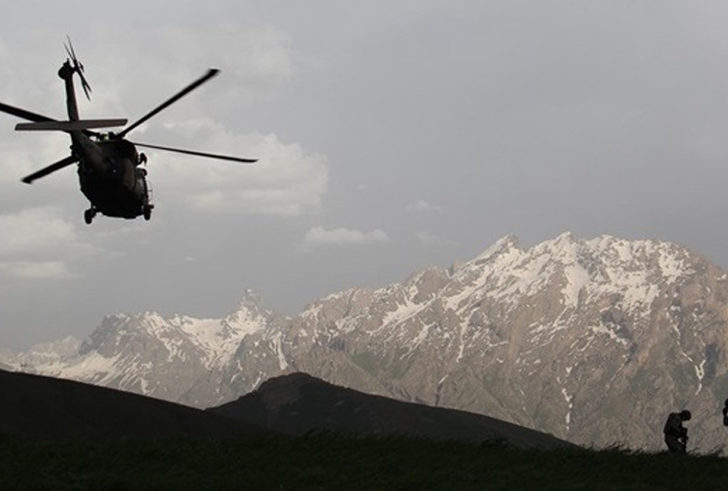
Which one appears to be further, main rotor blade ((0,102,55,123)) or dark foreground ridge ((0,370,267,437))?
dark foreground ridge ((0,370,267,437))

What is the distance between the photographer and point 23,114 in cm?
2805

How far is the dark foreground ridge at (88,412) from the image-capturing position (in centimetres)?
11881

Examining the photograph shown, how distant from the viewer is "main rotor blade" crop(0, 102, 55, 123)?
2691cm

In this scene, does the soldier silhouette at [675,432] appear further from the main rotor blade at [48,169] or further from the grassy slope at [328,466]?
the main rotor blade at [48,169]

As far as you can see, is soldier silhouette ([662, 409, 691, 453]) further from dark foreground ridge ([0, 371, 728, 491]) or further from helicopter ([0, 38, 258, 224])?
helicopter ([0, 38, 258, 224])

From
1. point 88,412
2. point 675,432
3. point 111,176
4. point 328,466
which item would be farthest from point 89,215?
point 88,412

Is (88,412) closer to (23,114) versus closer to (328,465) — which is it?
(328,465)

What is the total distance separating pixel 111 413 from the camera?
13412 centimetres

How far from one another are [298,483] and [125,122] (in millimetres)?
11511

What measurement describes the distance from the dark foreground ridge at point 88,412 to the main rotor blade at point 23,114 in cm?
8942

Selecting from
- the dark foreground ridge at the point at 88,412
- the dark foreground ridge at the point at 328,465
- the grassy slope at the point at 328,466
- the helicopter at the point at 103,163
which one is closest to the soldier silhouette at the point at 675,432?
the dark foreground ridge at the point at 328,465

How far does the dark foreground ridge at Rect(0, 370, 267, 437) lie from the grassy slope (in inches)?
3180

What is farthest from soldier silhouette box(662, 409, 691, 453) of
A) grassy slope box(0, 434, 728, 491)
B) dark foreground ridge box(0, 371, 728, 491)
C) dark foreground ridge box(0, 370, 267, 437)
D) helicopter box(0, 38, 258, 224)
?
dark foreground ridge box(0, 370, 267, 437)

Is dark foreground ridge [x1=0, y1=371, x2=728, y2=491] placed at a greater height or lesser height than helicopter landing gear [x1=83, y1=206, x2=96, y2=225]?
lesser
